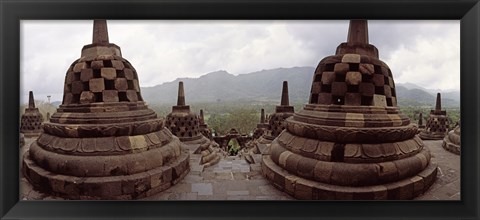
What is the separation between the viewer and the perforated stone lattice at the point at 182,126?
6816mm

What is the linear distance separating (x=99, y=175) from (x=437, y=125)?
36.5 feet

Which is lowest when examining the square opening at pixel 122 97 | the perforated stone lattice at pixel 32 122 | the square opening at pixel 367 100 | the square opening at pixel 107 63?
the perforated stone lattice at pixel 32 122

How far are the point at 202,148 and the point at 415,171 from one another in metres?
4.54

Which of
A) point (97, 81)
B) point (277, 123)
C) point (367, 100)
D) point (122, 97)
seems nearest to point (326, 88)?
point (367, 100)

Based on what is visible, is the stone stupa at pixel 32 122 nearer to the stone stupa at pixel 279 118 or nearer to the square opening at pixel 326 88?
the stone stupa at pixel 279 118

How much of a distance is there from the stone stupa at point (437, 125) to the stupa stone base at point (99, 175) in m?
10.3

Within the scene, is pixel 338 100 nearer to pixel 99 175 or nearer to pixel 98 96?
pixel 99 175

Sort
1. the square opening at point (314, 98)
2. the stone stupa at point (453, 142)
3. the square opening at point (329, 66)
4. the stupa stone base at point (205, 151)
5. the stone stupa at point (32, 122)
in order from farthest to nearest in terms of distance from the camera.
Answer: the stone stupa at point (32, 122) < the stupa stone base at point (205, 151) < the stone stupa at point (453, 142) < the square opening at point (314, 98) < the square opening at point (329, 66)

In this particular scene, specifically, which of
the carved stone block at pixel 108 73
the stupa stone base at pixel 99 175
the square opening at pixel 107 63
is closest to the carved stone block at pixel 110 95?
the carved stone block at pixel 108 73

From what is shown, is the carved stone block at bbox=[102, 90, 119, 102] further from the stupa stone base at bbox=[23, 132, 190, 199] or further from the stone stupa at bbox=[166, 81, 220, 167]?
the stone stupa at bbox=[166, 81, 220, 167]

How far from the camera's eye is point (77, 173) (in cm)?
241

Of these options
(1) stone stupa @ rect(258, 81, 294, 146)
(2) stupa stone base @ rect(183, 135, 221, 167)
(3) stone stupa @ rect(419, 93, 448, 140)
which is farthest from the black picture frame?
(3) stone stupa @ rect(419, 93, 448, 140)

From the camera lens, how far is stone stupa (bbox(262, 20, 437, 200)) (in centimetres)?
237

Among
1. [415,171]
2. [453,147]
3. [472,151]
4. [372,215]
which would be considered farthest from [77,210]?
[453,147]
